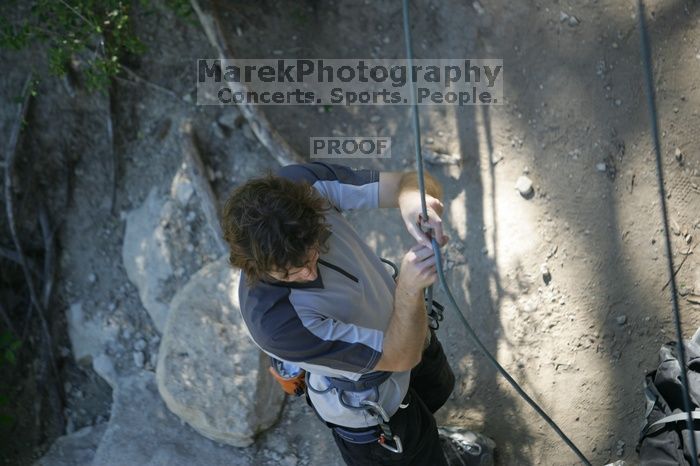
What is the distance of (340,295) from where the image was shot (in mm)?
2004

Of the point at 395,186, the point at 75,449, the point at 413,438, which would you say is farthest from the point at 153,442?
the point at 395,186

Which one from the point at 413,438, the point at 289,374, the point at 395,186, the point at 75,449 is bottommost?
the point at 75,449

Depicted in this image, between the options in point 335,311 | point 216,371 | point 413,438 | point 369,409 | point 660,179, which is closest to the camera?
point 660,179

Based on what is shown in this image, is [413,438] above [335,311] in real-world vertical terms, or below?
below

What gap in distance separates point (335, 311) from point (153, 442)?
2.02 meters

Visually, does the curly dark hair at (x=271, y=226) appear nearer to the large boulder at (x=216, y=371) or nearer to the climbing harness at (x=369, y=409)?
the climbing harness at (x=369, y=409)

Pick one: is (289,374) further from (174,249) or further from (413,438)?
(174,249)

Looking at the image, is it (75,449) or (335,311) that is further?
(75,449)

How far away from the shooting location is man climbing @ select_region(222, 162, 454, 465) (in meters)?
1.82

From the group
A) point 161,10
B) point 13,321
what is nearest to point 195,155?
point 161,10

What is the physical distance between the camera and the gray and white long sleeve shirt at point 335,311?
186cm

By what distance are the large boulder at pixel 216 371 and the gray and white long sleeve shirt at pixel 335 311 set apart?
1.18m

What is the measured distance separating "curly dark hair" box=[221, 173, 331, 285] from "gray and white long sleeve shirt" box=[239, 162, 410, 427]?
10cm

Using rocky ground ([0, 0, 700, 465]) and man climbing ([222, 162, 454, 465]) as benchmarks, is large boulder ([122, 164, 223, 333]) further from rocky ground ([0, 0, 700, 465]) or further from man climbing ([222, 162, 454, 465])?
man climbing ([222, 162, 454, 465])
